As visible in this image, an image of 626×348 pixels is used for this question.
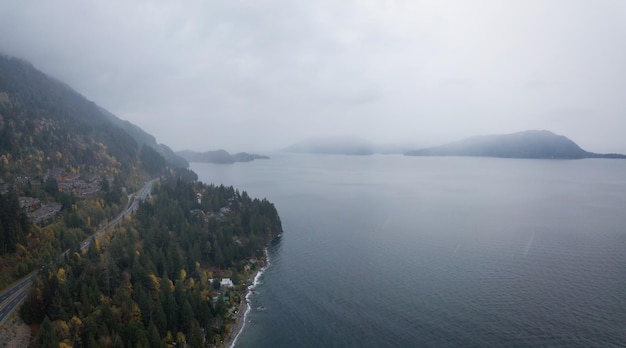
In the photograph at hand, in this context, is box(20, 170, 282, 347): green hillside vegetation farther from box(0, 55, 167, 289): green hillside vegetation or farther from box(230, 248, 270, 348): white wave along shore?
box(0, 55, 167, 289): green hillside vegetation

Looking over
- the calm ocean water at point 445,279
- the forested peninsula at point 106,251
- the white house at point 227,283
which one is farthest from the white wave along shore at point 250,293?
the white house at point 227,283

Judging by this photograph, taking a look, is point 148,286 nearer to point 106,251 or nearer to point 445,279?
point 106,251

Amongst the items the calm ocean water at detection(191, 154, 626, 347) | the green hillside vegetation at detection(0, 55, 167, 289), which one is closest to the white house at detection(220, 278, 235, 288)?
the calm ocean water at detection(191, 154, 626, 347)

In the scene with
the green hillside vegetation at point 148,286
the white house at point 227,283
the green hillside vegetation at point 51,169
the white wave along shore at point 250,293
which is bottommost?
the white wave along shore at point 250,293

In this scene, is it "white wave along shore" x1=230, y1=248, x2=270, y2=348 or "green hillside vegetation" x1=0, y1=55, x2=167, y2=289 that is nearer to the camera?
"white wave along shore" x1=230, y1=248, x2=270, y2=348

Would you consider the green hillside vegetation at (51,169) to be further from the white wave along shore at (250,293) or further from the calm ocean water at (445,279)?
the calm ocean water at (445,279)

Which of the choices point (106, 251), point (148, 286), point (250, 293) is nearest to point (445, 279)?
point (250, 293)

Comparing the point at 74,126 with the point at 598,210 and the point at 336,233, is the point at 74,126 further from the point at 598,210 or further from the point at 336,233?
the point at 598,210

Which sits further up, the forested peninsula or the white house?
the forested peninsula
